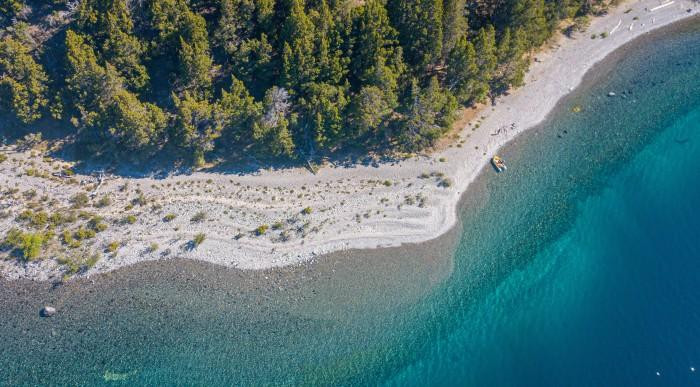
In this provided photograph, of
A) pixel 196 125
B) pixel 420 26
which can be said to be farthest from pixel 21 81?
pixel 420 26

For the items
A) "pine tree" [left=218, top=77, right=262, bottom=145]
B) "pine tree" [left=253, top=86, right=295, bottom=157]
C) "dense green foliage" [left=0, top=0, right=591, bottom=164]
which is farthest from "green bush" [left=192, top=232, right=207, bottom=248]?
"pine tree" [left=218, top=77, right=262, bottom=145]

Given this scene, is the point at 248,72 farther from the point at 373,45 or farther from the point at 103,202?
the point at 103,202

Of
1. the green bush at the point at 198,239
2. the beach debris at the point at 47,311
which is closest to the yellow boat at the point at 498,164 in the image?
the green bush at the point at 198,239

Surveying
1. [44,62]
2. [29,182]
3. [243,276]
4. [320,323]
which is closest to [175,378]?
[243,276]

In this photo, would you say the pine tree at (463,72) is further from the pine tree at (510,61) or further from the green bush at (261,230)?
the green bush at (261,230)

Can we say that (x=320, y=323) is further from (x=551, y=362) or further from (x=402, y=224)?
(x=551, y=362)

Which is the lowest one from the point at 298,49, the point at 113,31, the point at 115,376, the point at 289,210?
the point at 115,376

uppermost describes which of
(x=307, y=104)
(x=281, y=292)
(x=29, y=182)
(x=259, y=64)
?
(x=259, y=64)
